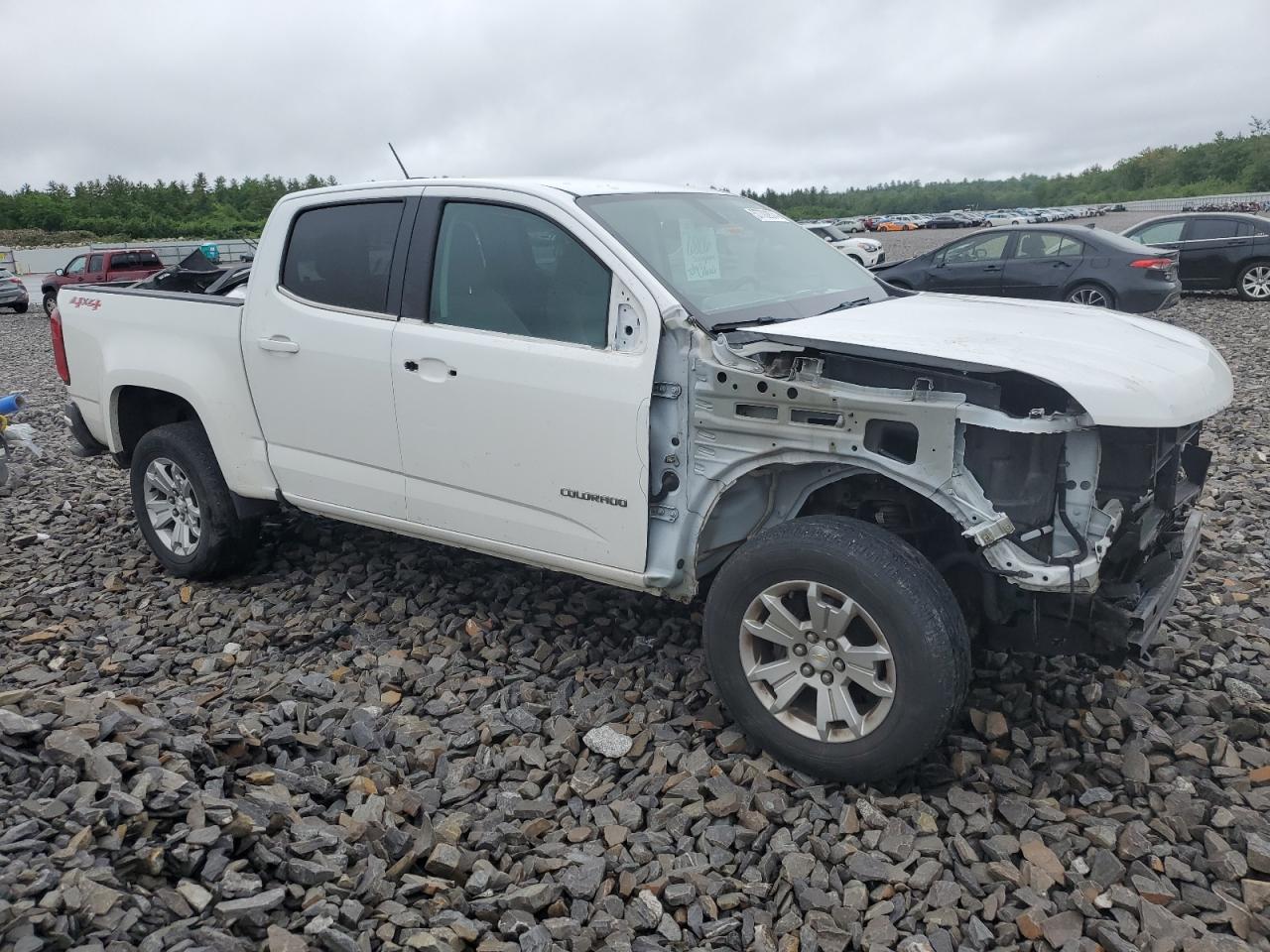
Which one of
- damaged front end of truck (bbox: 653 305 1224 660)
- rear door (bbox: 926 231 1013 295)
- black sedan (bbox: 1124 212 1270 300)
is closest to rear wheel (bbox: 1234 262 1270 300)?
black sedan (bbox: 1124 212 1270 300)

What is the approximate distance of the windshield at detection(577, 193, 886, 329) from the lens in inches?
145

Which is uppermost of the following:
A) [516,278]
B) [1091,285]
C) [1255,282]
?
[516,278]

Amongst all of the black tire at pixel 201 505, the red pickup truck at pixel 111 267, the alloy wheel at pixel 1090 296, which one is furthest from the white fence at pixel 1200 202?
the black tire at pixel 201 505

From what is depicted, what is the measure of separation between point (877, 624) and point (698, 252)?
1.70 metres

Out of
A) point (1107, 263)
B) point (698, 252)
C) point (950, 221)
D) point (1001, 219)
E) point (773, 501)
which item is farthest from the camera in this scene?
point (950, 221)

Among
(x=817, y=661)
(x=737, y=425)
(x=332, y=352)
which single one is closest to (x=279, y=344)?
(x=332, y=352)

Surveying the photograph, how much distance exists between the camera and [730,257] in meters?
4.08

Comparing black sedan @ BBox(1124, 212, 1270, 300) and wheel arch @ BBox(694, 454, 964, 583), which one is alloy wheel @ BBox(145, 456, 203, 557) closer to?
wheel arch @ BBox(694, 454, 964, 583)

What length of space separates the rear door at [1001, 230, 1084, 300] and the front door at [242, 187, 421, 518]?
10.9 metres

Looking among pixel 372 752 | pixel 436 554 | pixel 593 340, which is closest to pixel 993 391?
pixel 593 340

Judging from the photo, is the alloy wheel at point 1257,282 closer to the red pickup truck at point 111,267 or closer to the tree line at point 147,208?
the red pickup truck at point 111,267

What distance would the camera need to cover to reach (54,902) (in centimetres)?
237

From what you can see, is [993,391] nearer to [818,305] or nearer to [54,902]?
[818,305]

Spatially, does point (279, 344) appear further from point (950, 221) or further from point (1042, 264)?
point (950, 221)
